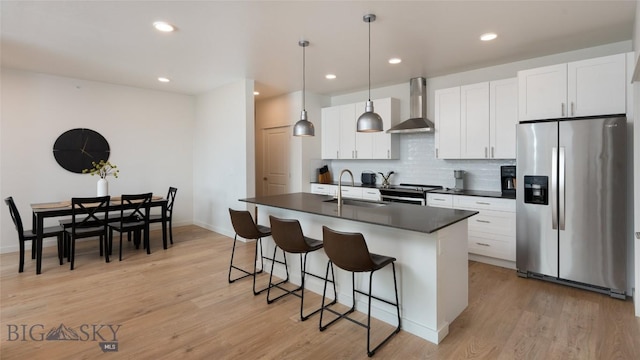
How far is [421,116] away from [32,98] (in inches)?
239

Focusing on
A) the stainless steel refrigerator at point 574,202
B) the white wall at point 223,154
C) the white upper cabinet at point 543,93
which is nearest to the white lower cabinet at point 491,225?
the stainless steel refrigerator at point 574,202

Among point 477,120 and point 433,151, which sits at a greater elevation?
point 477,120

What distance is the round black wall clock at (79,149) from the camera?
518 centimetres

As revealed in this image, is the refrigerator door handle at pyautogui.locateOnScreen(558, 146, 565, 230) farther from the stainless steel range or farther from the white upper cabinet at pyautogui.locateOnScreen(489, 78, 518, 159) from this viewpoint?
the stainless steel range

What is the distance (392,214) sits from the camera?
8.93ft

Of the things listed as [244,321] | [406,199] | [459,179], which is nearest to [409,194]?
[406,199]

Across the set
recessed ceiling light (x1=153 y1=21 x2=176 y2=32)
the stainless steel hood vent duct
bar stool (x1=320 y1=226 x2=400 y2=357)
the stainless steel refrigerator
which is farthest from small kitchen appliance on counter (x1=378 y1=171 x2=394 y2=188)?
recessed ceiling light (x1=153 y1=21 x2=176 y2=32)

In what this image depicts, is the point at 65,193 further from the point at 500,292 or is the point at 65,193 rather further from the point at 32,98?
the point at 500,292

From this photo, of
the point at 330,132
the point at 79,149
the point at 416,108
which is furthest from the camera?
the point at 330,132

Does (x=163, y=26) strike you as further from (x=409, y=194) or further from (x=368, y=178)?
(x=368, y=178)

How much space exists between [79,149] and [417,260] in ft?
18.7

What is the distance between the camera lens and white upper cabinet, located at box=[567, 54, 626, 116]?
3.12 m

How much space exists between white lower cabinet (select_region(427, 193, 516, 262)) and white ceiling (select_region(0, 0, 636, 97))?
187cm

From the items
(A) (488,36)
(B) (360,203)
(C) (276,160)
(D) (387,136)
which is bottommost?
(B) (360,203)
